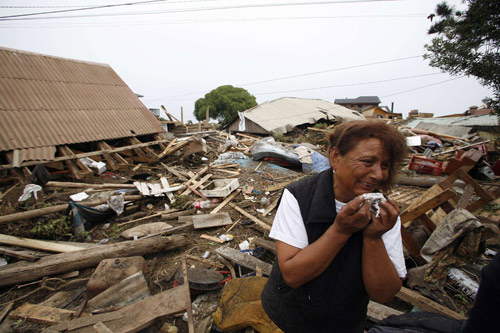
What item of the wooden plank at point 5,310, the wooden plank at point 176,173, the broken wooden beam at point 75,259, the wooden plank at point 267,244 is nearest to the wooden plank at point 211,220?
the broken wooden beam at point 75,259

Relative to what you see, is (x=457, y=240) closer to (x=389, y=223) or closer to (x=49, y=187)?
(x=389, y=223)

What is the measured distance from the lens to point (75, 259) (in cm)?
372

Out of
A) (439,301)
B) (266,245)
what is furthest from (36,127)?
(439,301)

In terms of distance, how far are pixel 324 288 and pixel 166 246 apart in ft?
12.1

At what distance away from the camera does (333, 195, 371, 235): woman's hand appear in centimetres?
115

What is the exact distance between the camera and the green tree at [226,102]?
35.8m

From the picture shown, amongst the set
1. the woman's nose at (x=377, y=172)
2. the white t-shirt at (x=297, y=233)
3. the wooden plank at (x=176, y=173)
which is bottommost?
the wooden plank at (x=176, y=173)

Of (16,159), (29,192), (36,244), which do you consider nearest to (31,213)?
(36,244)

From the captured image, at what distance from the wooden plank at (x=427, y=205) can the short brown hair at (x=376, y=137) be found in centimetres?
273

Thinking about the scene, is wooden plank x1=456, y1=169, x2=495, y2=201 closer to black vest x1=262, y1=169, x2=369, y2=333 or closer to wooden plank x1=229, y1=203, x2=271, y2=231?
wooden plank x1=229, y1=203, x2=271, y2=231

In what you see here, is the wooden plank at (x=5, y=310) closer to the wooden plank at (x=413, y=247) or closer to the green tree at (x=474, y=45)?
the wooden plank at (x=413, y=247)

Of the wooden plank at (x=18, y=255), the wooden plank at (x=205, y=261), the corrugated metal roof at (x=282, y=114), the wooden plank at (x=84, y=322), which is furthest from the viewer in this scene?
the corrugated metal roof at (x=282, y=114)

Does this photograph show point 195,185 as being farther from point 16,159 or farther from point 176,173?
point 16,159

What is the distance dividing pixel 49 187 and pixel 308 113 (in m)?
19.9
